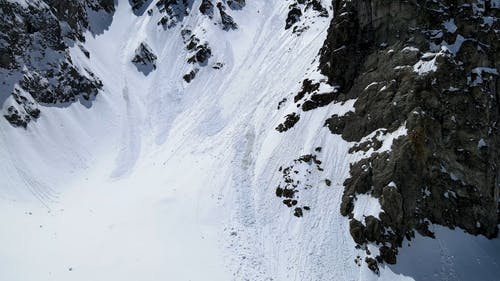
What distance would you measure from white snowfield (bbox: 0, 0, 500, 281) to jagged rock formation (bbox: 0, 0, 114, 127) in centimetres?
145

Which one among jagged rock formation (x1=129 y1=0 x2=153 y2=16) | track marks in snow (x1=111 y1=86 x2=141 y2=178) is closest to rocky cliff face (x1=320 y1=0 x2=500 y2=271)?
track marks in snow (x1=111 y1=86 x2=141 y2=178)

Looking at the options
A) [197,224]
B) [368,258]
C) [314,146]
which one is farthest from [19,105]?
[368,258]

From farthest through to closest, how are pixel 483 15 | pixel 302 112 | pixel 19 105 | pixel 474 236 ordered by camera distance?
pixel 19 105, pixel 302 112, pixel 483 15, pixel 474 236

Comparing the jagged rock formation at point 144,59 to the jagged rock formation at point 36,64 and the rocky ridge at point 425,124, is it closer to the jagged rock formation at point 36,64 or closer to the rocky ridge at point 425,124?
the jagged rock formation at point 36,64

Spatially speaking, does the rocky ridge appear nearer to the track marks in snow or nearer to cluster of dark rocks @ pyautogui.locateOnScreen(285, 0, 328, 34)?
cluster of dark rocks @ pyautogui.locateOnScreen(285, 0, 328, 34)

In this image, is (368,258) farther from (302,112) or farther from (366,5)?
(366,5)

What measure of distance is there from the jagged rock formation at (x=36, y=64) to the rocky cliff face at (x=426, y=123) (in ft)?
86.7

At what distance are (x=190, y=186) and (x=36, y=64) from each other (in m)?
20.8

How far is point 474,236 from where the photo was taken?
2508 centimetres

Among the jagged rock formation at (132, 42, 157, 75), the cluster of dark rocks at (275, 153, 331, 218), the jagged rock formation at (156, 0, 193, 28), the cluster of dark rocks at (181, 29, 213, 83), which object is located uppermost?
the jagged rock formation at (156, 0, 193, 28)

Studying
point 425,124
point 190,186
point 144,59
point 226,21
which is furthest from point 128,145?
point 425,124

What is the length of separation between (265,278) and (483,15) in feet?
74.4

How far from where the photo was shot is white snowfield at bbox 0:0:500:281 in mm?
23734

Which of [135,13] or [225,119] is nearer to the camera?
[225,119]
